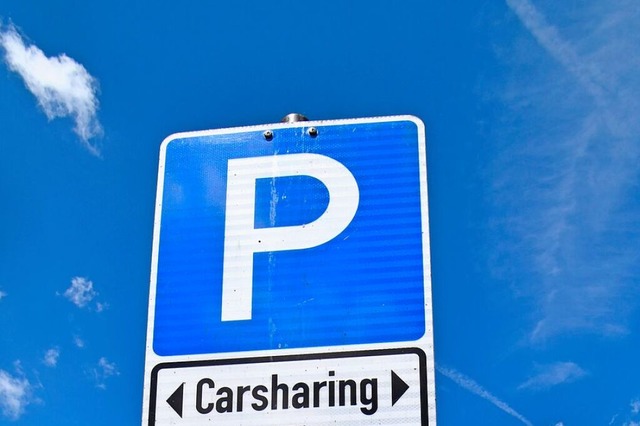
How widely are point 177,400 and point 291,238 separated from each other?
544 mm

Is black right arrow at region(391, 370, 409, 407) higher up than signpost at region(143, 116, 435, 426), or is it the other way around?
signpost at region(143, 116, 435, 426)

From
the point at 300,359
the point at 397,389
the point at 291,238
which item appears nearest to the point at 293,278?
the point at 291,238

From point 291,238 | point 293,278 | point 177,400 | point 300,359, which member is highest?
point 291,238

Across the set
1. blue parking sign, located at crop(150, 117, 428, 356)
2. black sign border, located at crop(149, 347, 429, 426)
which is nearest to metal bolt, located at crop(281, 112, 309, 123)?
blue parking sign, located at crop(150, 117, 428, 356)

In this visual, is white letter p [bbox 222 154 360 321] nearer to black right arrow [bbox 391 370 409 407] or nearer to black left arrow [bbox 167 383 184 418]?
black left arrow [bbox 167 383 184 418]

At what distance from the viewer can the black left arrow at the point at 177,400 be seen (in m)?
2.48

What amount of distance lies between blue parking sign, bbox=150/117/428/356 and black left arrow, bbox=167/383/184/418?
0.12 meters

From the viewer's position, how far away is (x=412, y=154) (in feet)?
9.14

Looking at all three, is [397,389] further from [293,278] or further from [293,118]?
[293,118]

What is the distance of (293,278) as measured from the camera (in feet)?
8.51

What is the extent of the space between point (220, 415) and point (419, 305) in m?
0.60

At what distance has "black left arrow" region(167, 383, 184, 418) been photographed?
8.13 feet

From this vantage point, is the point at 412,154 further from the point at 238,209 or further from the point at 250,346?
the point at 250,346

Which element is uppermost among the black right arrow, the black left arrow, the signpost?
the signpost
